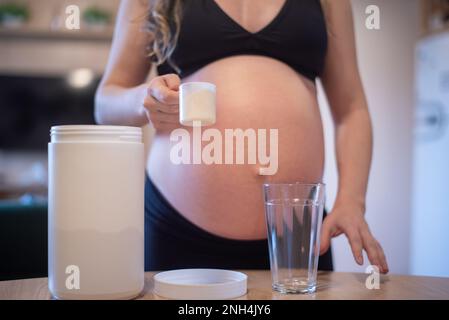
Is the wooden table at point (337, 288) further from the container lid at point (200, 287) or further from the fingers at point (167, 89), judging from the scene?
the fingers at point (167, 89)

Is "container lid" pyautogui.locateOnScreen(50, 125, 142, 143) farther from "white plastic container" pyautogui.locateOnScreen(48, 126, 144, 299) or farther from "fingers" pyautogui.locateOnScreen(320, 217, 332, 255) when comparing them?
"fingers" pyautogui.locateOnScreen(320, 217, 332, 255)

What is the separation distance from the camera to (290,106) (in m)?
0.82

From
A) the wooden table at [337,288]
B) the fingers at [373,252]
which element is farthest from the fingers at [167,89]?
the fingers at [373,252]

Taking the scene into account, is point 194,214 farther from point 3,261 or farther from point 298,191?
point 3,261

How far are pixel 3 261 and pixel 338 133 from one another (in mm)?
606

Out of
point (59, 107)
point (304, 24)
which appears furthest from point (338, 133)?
point (59, 107)

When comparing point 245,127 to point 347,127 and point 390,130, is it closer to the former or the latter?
point 347,127

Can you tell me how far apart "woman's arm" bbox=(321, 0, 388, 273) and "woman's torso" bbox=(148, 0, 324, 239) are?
0.06 m

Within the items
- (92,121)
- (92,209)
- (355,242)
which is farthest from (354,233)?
(92,121)

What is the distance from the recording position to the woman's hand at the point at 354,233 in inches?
30.1

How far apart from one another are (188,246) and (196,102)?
0.90 feet

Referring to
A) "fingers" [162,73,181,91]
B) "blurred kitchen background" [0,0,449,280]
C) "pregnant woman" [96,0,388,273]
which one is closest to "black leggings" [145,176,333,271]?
"pregnant woman" [96,0,388,273]

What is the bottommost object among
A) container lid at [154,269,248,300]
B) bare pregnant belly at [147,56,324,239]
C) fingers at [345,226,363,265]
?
container lid at [154,269,248,300]

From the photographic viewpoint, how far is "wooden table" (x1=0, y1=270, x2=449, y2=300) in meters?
0.61
